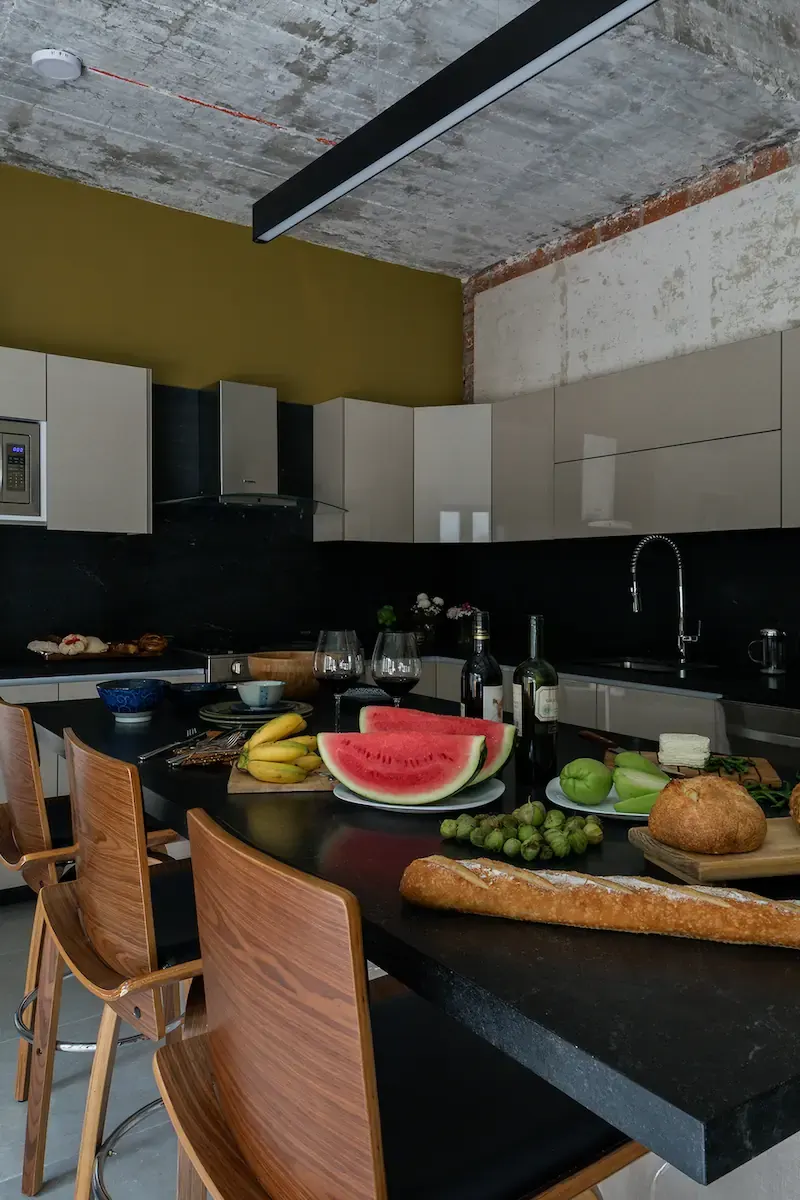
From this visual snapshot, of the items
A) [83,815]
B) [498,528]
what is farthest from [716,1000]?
[498,528]

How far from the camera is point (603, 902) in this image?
2.77 ft

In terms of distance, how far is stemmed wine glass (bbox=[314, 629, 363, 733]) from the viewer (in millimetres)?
1790

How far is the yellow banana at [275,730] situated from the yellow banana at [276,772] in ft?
0.20

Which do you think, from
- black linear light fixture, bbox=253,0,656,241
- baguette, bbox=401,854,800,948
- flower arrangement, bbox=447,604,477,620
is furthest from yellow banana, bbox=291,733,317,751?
flower arrangement, bbox=447,604,477,620

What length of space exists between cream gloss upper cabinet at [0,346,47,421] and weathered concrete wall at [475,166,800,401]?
8.36 ft

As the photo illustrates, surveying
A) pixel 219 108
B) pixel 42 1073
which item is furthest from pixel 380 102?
pixel 42 1073

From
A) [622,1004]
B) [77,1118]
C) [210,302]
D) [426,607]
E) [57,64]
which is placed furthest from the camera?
[426,607]

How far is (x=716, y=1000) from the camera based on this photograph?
715 mm

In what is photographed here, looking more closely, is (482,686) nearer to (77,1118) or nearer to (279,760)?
(279,760)

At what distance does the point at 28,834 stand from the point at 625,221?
392 centimetres

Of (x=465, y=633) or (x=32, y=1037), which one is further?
(x=465, y=633)

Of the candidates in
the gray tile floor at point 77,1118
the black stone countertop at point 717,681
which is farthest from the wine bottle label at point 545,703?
the black stone countertop at point 717,681

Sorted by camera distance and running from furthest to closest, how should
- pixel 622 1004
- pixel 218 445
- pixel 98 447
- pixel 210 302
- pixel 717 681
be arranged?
pixel 210 302
pixel 218 445
pixel 98 447
pixel 717 681
pixel 622 1004

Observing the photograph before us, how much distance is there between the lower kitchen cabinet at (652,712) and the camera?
10.6 feet
